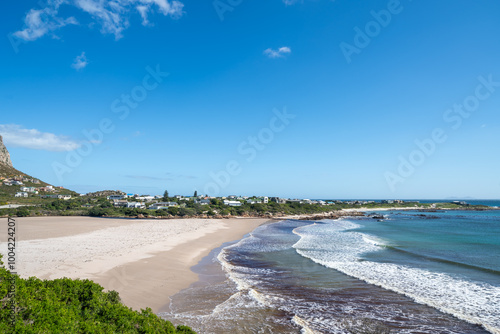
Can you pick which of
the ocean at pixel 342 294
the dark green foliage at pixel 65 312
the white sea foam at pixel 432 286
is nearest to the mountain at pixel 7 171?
the ocean at pixel 342 294

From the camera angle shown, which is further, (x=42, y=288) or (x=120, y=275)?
(x=120, y=275)

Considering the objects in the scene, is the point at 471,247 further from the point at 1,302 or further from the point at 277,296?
the point at 1,302

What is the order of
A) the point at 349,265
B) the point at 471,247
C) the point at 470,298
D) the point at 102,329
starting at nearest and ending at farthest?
the point at 102,329 → the point at 470,298 → the point at 349,265 → the point at 471,247

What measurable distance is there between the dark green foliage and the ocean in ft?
12.6

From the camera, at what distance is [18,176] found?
10331cm

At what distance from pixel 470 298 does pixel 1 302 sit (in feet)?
55.0

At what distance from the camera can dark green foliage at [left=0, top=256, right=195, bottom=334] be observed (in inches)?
169

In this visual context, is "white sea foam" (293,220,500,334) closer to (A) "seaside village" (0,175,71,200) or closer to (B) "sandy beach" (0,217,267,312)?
(B) "sandy beach" (0,217,267,312)

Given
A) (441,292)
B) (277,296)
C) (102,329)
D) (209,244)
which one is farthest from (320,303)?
(209,244)

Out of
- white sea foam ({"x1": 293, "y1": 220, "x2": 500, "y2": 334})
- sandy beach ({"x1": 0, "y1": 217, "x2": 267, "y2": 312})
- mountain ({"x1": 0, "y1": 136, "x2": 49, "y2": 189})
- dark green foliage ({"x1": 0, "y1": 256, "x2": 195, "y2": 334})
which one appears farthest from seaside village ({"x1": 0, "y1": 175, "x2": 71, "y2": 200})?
dark green foliage ({"x1": 0, "y1": 256, "x2": 195, "y2": 334})

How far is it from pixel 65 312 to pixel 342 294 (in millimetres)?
11480

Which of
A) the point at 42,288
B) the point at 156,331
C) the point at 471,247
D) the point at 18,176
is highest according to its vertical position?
the point at 18,176

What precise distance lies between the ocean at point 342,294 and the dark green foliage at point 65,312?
3.83m

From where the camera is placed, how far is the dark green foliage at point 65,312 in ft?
14.1
